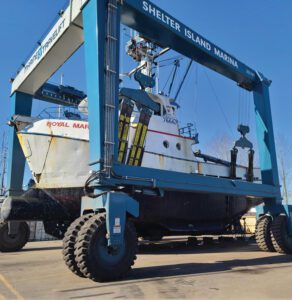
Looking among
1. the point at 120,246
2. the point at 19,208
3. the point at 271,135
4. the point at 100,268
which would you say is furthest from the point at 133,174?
the point at 271,135

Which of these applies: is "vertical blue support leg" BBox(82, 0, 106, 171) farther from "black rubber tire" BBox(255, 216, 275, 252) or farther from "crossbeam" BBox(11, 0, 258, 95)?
"black rubber tire" BBox(255, 216, 275, 252)

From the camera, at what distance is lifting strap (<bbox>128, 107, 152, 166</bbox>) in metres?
9.89

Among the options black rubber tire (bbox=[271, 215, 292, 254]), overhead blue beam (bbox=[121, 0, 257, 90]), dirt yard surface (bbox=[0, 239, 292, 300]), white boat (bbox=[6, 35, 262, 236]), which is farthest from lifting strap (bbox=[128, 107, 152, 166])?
black rubber tire (bbox=[271, 215, 292, 254])

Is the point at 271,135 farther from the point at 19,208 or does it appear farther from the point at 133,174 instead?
the point at 19,208

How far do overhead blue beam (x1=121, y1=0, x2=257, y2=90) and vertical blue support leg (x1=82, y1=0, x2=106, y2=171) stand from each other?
3.16 ft

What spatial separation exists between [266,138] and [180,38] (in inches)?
182

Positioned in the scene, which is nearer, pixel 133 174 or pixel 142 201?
pixel 133 174

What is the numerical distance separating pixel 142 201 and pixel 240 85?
548cm

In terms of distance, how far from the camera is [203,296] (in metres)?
5.24

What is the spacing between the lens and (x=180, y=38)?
976 centimetres

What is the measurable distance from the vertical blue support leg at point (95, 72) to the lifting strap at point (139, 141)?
2.60m

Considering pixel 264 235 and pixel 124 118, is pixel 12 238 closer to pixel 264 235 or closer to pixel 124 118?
pixel 124 118

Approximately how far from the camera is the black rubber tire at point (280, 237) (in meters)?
10.6

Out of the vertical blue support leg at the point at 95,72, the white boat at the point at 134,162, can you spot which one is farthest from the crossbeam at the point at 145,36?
the white boat at the point at 134,162
